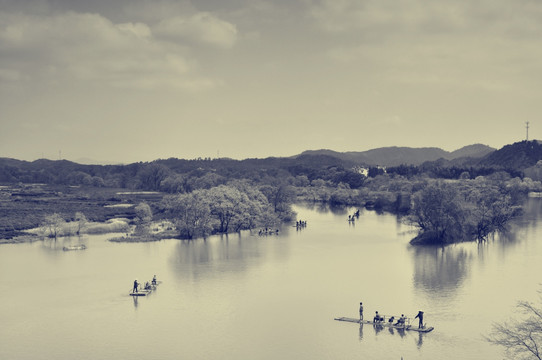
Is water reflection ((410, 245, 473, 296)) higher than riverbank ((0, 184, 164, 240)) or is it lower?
lower

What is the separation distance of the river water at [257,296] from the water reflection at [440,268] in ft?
0.59

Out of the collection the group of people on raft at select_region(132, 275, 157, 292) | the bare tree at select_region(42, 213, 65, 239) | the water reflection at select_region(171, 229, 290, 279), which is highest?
the bare tree at select_region(42, 213, 65, 239)

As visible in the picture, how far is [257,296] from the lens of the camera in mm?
52094

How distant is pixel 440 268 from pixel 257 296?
21472mm

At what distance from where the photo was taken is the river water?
130 feet

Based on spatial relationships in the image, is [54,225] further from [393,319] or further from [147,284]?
[393,319]

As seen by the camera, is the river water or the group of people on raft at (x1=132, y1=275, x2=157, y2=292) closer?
the river water

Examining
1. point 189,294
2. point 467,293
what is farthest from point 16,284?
point 467,293

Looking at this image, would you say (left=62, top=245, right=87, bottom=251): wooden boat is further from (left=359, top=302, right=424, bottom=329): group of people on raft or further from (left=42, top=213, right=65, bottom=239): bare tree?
(left=359, top=302, right=424, bottom=329): group of people on raft

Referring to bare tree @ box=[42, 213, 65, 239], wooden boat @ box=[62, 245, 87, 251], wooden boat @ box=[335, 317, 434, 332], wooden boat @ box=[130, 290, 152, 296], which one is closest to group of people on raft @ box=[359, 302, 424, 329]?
wooden boat @ box=[335, 317, 434, 332]

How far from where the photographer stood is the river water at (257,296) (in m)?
39.7

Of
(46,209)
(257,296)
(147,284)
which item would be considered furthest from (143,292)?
(46,209)

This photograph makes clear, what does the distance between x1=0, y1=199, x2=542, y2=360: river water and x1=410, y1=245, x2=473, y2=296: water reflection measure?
179 millimetres

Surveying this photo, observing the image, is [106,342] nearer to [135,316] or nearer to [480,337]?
[135,316]
